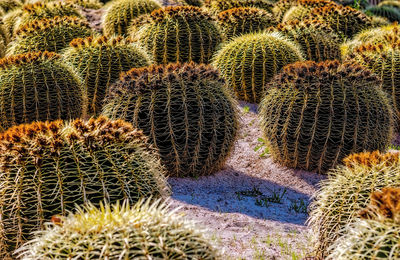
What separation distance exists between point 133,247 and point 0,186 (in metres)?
1.72

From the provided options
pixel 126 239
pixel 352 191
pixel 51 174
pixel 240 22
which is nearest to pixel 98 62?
pixel 240 22

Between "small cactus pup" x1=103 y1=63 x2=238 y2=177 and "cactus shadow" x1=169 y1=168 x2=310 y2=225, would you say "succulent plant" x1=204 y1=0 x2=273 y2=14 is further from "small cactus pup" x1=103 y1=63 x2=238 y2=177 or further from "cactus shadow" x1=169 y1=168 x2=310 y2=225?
"cactus shadow" x1=169 y1=168 x2=310 y2=225

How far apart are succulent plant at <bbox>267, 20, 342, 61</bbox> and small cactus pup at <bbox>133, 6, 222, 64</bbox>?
1315 millimetres

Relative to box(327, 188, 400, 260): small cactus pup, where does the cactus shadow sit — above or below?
below

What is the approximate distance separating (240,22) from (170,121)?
4.87 metres

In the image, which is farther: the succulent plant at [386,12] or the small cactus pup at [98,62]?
the succulent plant at [386,12]

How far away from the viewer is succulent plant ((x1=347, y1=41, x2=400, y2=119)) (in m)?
8.41

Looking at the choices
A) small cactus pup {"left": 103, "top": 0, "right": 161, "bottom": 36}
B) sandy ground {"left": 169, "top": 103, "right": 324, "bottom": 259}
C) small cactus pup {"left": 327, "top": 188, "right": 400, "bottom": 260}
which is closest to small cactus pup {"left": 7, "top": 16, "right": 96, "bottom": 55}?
small cactus pup {"left": 103, "top": 0, "right": 161, "bottom": 36}

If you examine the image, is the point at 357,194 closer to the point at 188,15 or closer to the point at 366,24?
the point at 188,15

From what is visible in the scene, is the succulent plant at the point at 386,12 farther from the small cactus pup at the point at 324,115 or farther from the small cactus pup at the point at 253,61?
the small cactus pup at the point at 324,115

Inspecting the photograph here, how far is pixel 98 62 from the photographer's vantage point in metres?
7.84

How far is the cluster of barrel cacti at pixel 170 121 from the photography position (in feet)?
8.71

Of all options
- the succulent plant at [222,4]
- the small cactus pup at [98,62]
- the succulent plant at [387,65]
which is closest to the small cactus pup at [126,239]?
the small cactus pup at [98,62]

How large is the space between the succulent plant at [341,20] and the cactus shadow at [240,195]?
5871 mm
